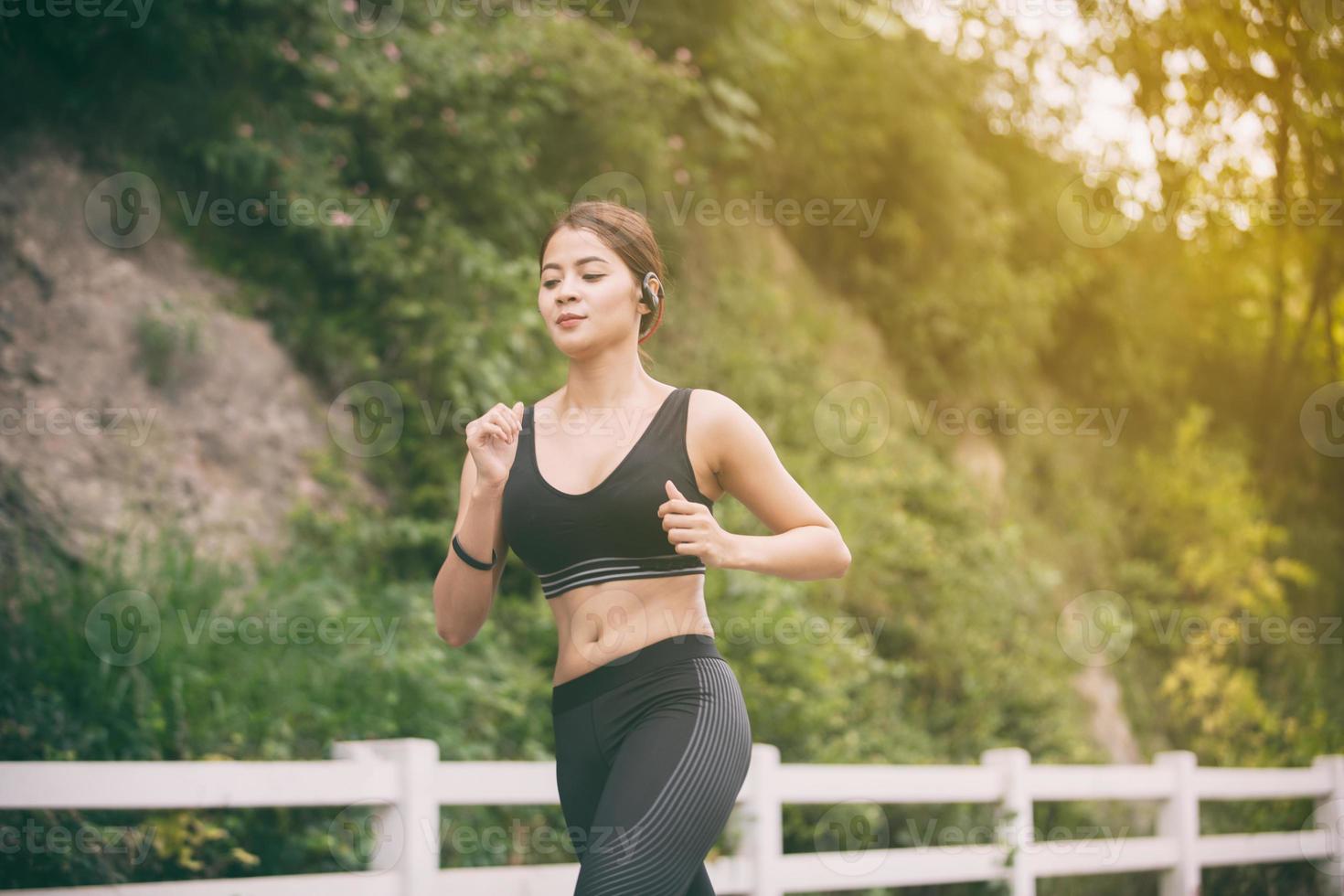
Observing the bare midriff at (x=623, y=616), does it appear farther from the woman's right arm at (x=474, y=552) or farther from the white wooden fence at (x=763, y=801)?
the white wooden fence at (x=763, y=801)

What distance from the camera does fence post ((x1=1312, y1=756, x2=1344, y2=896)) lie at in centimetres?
920

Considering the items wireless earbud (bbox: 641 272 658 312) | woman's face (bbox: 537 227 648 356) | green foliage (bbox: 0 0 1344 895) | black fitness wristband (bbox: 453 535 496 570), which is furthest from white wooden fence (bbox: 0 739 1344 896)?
wireless earbud (bbox: 641 272 658 312)

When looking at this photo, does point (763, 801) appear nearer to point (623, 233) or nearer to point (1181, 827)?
point (623, 233)

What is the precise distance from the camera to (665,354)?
1068 centimetres

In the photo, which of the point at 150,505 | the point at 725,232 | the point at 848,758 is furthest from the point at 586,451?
the point at 725,232

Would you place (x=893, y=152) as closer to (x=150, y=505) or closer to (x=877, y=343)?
(x=877, y=343)

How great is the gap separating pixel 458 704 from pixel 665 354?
4.54 meters

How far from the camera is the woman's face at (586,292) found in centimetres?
320

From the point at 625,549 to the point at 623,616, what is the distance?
0.16 m

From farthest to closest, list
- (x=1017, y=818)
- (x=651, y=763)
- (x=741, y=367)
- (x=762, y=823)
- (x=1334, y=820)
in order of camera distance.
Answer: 1. (x=741, y=367)
2. (x=1334, y=820)
3. (x=1017, y=818)
4. (x=762, y=823)
5. (x=651, y=763)

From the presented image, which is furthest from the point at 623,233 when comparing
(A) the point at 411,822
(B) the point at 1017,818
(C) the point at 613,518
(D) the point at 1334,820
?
(D) the point at 1334,820

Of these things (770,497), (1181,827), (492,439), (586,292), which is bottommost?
(1181,827)

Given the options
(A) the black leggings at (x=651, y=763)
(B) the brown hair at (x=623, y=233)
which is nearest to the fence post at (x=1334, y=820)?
(A) the black leggings at (x=651, y=763)

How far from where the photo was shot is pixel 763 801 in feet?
19.9
